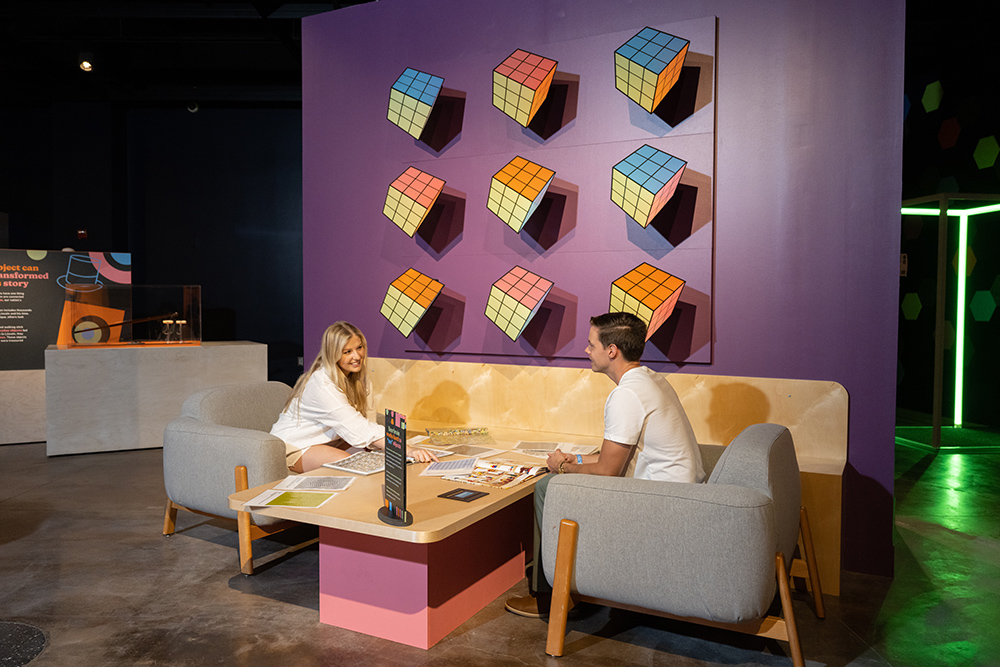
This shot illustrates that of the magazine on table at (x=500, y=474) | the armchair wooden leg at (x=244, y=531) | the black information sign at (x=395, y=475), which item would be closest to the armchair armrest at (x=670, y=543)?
the magazine on table at (x=500, y=474)

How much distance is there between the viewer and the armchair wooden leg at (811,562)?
2.59m

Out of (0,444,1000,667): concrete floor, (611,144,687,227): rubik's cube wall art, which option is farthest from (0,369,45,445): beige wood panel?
(611,144,687,227): rubik's cube wall art

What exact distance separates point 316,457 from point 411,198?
61.4 inches

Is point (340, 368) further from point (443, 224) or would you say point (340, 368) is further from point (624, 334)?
point (624, 334)

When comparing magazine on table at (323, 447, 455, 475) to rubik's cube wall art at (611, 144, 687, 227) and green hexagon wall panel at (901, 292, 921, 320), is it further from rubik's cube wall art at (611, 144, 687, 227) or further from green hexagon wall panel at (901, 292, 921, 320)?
green hexagon wall panel at (901, 292, 921, 320)

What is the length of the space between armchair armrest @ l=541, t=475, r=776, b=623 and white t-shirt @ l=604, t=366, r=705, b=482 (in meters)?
0.27

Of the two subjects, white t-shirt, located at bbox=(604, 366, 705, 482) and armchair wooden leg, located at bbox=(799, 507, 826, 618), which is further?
armchair wooden leg, located at bbox=(799, 507, 826, 618)

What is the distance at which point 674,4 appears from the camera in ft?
11.2

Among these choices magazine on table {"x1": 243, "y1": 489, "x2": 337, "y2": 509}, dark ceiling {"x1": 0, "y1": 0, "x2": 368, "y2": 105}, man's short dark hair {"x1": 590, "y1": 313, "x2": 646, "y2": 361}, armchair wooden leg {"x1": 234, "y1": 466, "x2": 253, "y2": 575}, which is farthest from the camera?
dark ceiling {"x1": 0, "y1": 0, "x2": 368, "y2": 105}

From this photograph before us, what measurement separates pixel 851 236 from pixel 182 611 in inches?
125

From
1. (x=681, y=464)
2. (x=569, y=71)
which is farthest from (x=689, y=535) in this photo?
(x=569, y=71)

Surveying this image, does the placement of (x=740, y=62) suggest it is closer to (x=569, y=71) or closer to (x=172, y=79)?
(x=569, y=71)

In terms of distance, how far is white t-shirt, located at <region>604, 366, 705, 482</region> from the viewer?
2406 mm

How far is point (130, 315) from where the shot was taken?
570 centimetres
